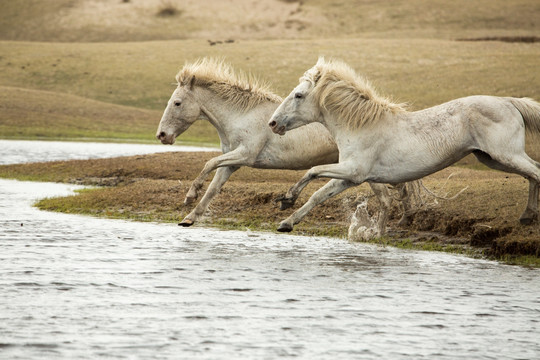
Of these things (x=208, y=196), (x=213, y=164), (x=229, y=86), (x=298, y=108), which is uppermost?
(x=229, y=86)

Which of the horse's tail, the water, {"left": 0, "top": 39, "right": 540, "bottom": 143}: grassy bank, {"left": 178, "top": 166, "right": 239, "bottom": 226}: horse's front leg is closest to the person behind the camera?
the water

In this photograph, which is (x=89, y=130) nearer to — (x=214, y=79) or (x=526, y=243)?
(x=214, y=79)

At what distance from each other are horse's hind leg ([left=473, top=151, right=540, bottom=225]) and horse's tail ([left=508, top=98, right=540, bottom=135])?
0.49 m

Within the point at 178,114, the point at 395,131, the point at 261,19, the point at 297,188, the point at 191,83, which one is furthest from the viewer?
the point at 261,19

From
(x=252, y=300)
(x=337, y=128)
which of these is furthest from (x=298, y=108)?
(x=252, y=300)

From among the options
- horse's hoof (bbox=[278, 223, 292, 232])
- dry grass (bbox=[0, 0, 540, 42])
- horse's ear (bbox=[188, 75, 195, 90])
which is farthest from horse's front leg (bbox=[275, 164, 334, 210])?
dry grass (bbox=[0, 0, 540, 42])

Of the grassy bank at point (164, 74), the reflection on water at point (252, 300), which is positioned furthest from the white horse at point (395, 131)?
the grassy bank at point (164, 74)

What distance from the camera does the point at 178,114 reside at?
13586mm

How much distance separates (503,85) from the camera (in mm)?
47812

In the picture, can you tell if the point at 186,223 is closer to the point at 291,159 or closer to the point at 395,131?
the point at 291,159

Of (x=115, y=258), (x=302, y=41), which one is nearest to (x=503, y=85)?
(x=302, y=41)

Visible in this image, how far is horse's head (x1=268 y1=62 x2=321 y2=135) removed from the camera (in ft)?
39.1

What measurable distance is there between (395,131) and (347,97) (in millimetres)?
820

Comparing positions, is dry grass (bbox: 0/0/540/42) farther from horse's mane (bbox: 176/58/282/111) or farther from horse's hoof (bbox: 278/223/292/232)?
horse's hoof (bbox: 278/223/292/232)
